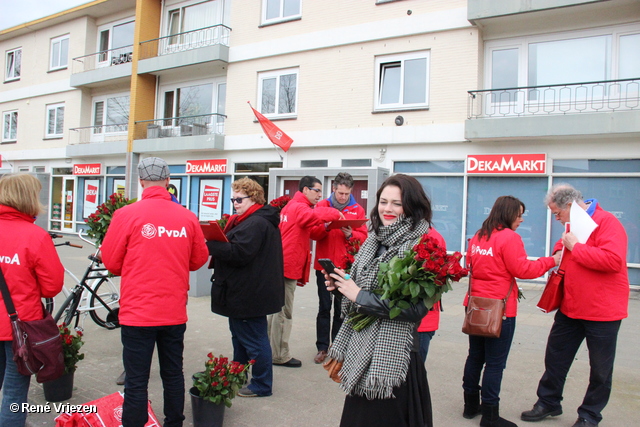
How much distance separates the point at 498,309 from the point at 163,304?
8.19 feet

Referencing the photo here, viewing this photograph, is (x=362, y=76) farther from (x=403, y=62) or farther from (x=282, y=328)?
(x=282, y=328)

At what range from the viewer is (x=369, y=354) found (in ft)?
8.59

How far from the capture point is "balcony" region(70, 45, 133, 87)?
1972cm

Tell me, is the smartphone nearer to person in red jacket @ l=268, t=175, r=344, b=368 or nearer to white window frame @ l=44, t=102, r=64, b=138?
person in red jacket @ l=268, t=175, r=344, b=368

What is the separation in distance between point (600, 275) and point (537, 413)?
1.28 meters

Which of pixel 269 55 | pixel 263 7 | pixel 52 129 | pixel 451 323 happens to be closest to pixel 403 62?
pixel 269 55

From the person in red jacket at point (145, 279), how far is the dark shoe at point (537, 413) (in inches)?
116

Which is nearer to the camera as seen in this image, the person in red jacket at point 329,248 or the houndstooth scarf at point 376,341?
the houndstooth scarf at point 376,341

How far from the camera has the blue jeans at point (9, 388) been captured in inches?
133

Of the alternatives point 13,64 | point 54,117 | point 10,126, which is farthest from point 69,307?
point 13,64

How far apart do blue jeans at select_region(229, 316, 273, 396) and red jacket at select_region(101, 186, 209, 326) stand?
108 cm

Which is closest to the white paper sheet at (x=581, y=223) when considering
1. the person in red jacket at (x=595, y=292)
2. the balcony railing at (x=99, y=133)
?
the person in red jacket at (x=595, y=292)

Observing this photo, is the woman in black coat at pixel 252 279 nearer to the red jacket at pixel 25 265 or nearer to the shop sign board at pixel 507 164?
the red jacket at pixel 25 265

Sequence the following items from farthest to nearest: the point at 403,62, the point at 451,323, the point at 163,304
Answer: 1. the point at 403,62
2. the point at 451,323
3. the point at 163,304
